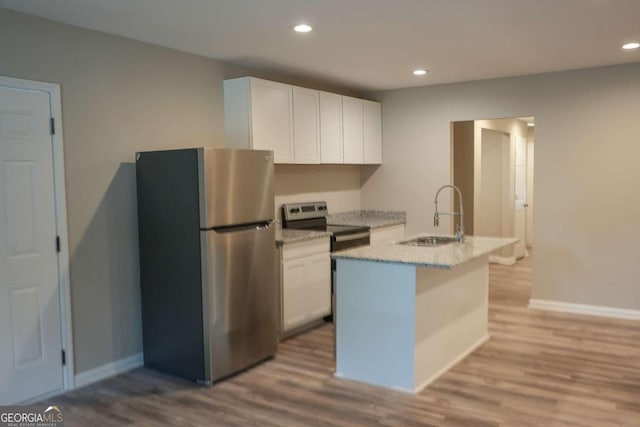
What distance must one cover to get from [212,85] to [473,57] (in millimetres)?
2288

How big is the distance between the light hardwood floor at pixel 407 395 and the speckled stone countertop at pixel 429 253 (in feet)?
2.85

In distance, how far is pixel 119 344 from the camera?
152 inches

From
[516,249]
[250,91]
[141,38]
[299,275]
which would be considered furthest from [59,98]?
[516,249]

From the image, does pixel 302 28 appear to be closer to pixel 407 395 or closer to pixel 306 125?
pixel 306 125

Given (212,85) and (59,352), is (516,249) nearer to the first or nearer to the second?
(212,85)

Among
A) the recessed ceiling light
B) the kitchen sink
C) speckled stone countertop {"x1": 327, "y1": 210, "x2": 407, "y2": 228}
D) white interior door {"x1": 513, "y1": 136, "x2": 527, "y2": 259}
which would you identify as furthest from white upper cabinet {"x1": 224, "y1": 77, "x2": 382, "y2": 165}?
white interior door {"x1": 513, "y1": 136, "x2": 527, "y2": 259}

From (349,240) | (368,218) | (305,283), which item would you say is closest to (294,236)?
(305,283)

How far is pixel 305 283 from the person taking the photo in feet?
15.4

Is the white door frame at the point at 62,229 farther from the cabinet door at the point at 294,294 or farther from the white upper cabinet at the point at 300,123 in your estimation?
the cabinet door at the point at 294,294

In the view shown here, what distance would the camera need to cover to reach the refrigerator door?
3486 mm

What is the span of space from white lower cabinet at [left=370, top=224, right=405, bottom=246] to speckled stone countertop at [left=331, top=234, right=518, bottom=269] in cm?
146

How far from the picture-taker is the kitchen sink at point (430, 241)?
160 inches

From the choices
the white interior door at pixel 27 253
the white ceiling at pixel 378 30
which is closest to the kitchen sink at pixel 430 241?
the white ceiling at pixel 378 30

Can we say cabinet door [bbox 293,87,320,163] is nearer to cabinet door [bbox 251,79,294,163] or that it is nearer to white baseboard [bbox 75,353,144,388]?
cabinet door [bbox 251,79,294,163]
